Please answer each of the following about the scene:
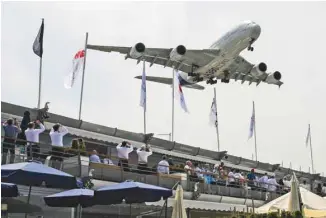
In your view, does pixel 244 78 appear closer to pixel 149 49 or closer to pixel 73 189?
pixel 149 49

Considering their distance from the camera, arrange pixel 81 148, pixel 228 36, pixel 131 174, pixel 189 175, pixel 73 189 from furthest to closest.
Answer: pixel 228 36
pixel 189 175
pixel 131 174
pixel 81 148
pixel 73 189

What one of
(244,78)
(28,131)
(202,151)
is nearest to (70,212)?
(28,131)

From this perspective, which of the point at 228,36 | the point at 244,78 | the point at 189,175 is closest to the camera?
the point at 189,175

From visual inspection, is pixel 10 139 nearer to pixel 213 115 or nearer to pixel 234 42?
pixel 234 42

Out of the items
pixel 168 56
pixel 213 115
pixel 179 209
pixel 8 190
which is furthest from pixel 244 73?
pixel 8 190

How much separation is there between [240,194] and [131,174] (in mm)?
6716

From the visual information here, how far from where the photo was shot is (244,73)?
4228 cm

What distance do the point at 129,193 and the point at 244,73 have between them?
3192 centimetres

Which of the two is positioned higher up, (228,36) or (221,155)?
(228,36)

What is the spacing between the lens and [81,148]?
1497 centimetres

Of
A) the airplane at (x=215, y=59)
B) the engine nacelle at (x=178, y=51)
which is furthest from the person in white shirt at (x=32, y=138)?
the engine nacelle at (x=178, y=51)

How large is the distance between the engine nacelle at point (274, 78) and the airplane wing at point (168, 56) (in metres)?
7.09

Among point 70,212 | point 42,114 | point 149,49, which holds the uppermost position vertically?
point 149,49

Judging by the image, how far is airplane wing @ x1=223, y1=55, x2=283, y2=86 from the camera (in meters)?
40.8
